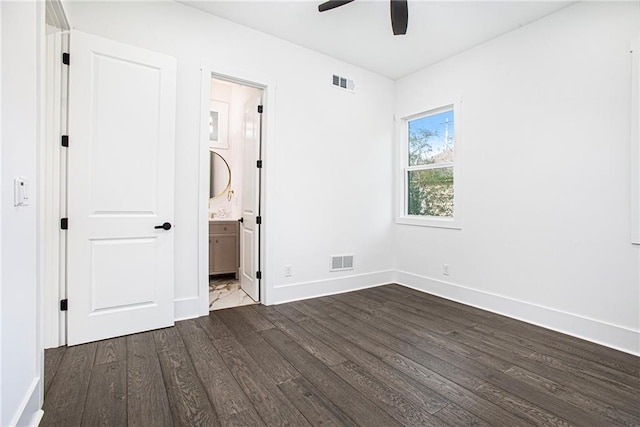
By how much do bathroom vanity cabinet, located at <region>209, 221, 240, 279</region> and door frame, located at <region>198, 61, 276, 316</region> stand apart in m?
1.30

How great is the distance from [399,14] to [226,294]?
3.44 m

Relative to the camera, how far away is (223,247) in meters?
4.64

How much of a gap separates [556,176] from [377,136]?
2143 millimetres

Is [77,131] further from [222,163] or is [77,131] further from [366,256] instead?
[366,256]

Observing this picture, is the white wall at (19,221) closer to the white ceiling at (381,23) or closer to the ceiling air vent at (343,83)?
the white ceiling at (381,23)

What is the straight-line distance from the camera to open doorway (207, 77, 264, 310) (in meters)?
3.63

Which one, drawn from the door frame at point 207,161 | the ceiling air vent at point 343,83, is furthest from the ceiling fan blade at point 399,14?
the door frame at point 207,161

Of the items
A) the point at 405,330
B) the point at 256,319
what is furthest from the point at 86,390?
the point at 405,330

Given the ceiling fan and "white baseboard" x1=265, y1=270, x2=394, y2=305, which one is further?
"white baseboard" x1=265, y1=270, x2=394, y2=305

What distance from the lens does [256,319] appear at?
305cm

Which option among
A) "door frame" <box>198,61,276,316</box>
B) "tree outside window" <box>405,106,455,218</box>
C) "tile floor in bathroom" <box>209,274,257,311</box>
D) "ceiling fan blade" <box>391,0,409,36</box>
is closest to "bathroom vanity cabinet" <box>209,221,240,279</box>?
"tile floor in bathroom" <box>209,274,257,311</box>

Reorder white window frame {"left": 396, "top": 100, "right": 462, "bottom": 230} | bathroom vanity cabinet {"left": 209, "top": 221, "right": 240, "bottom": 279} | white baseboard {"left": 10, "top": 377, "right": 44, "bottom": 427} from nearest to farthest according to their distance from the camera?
white baseboard {"left": 10, "top": 377, "right": 44, "bottom": 427} < white window frame {"left": 396, "top": 100, "right": 462, "bottom": 230} < bathroom vanity cabinet {"left": 209, "top": 221, "right": 240, "bottom": 279}

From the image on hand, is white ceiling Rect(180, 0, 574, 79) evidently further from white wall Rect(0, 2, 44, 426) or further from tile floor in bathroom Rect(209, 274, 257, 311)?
tile floor in bathroom Rect(209, 274, 257, 311)

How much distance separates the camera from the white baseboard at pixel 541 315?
2.51 meters
